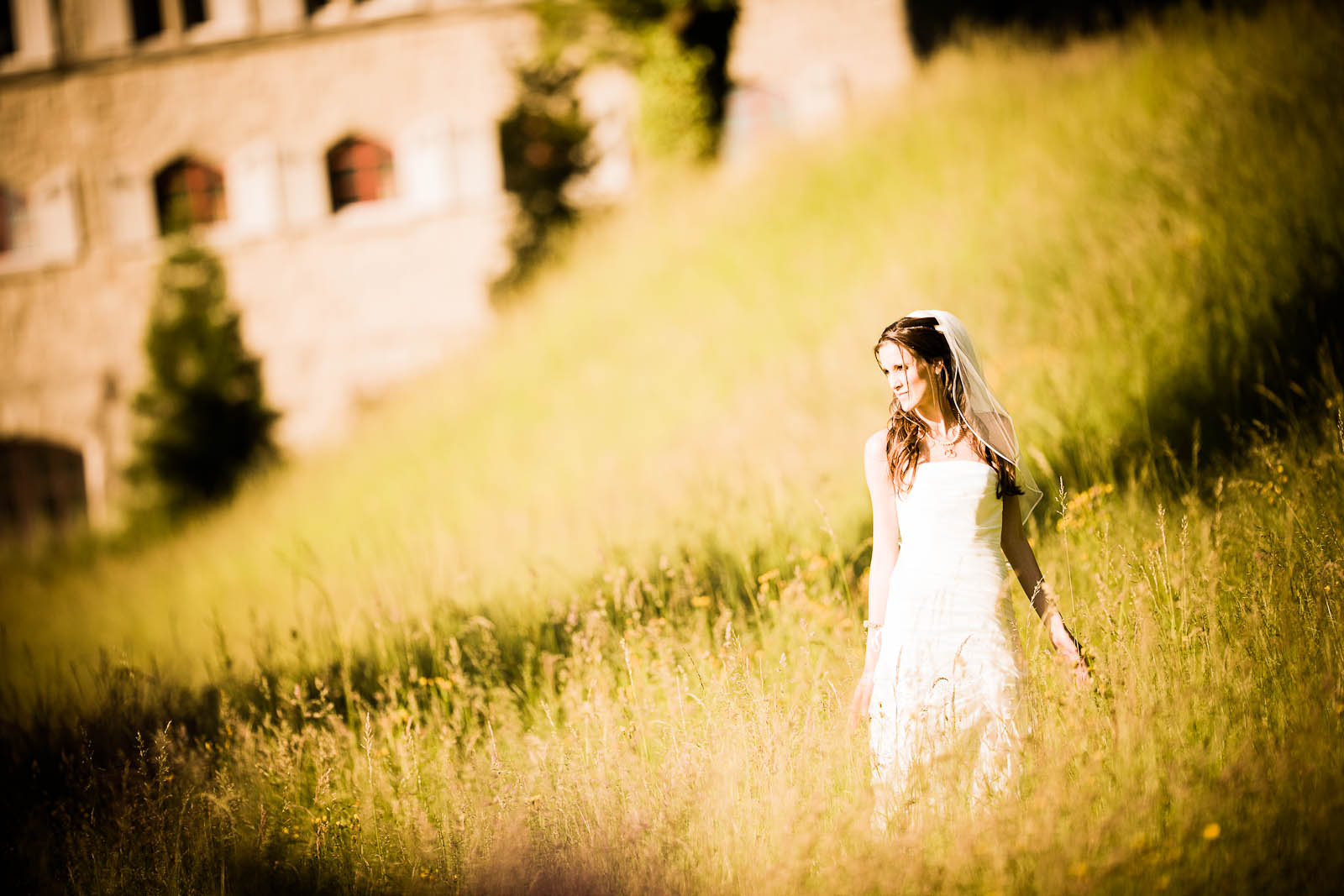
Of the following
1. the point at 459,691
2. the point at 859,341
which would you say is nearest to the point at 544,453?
the point at 859,341

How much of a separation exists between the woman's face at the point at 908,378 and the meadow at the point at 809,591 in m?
0.56

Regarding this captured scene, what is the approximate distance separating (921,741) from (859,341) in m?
4.08

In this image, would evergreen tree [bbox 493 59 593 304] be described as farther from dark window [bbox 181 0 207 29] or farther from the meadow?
dark window [bbox 181 0 207 29]

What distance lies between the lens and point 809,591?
356cm

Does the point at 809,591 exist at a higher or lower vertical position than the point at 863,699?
lower

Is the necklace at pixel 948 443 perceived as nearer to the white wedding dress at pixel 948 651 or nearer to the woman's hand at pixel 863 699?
the white wedding dress at pixel 948 651

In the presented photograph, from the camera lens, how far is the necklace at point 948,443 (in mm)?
2371

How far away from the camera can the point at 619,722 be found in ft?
9.66

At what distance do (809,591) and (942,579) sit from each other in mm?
1330

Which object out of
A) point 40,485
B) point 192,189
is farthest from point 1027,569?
point 40,485

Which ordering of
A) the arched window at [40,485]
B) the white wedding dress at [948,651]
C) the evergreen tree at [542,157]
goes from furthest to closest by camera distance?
1. the arched window at [40,485]
2. the evergreen tree at [542,157]
3. the white wedding dress at [948,651]

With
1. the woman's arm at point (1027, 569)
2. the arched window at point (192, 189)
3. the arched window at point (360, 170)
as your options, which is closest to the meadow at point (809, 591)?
the woman's arm at point (1027, 569)

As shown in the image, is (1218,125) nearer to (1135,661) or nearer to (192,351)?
(1135,661)

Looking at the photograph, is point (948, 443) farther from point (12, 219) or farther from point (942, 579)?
A: point (12, 219)
